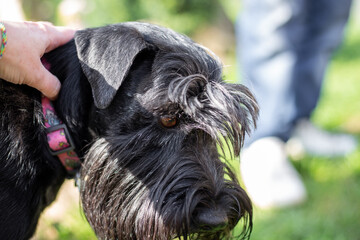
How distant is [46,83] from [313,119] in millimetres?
4139

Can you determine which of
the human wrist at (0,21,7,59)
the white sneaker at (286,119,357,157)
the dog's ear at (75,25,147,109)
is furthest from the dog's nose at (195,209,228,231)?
the white sneaker at (286,119,357,157)

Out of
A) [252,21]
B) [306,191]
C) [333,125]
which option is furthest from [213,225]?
[333,125]

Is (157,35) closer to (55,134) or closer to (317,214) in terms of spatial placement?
(55,134)

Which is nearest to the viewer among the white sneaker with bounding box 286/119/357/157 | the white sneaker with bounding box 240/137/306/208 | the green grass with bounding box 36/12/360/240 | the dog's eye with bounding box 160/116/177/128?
the dog's eye with bounding box 160/116/177/128

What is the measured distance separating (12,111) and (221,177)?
3.92 ft

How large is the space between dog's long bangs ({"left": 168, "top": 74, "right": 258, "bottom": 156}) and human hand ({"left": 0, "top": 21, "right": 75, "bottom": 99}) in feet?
2.26

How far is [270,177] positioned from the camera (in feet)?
13.4

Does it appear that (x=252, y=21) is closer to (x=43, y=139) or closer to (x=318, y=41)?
(x=318, y=41)

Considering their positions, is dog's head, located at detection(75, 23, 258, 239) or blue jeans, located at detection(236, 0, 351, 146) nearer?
dog's head, located at detection(75, 23, 258, 239)

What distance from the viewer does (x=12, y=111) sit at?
232cm

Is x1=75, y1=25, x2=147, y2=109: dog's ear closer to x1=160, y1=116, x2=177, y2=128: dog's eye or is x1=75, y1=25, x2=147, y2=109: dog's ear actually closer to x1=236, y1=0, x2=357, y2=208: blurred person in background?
x1=160, y1=116, x2=177, y2=128: dog's eye

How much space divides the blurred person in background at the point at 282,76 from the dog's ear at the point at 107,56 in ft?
5.36

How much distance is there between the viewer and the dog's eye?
7.50 feet

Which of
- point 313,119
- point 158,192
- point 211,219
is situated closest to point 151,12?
point 313,119
